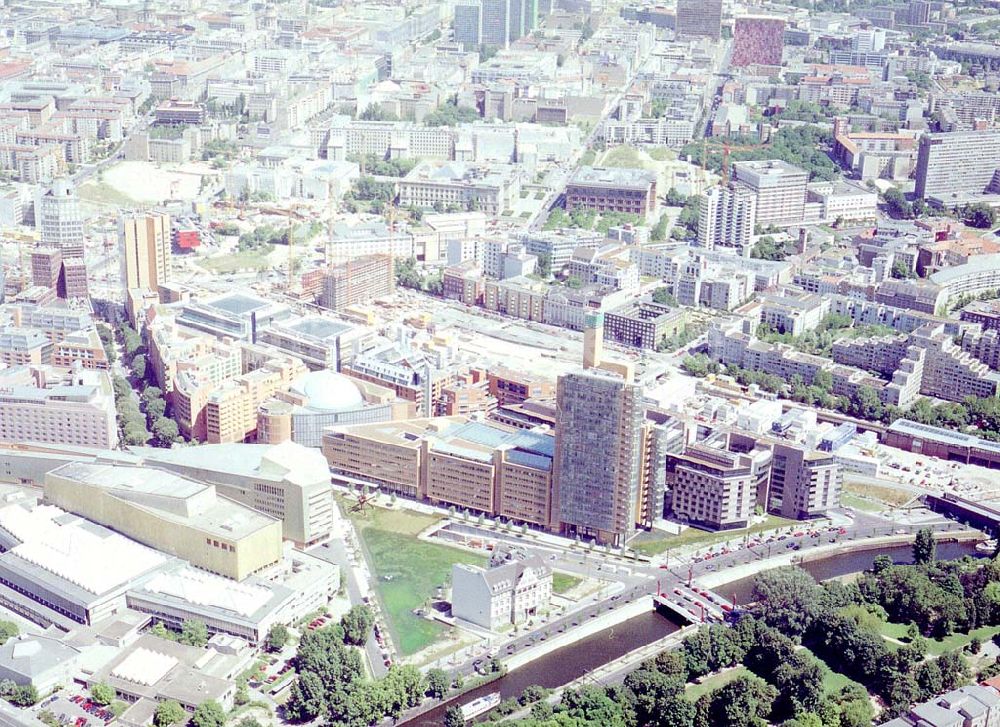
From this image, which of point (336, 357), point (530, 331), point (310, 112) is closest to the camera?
point (336, 357)

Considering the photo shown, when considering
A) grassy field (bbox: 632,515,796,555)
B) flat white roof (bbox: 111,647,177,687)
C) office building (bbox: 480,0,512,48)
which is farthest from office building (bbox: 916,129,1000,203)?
flat white roof (bbox: 111,647,177,687)

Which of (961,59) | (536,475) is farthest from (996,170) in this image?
(536,475)

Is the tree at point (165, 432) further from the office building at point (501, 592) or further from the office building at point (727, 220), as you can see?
the office building at point (727, 220)

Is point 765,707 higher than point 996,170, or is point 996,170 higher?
point 996,170

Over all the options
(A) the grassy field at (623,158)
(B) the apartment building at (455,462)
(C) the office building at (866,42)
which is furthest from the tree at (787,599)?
(C) the office building at (866,42)

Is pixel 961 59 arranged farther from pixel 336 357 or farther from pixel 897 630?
pixel 897 630

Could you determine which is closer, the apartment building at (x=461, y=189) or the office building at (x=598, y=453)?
the office building at (x=598, y=453)

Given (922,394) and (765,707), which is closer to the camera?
(765,707)

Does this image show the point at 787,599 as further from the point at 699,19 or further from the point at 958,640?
the point at 699,19
